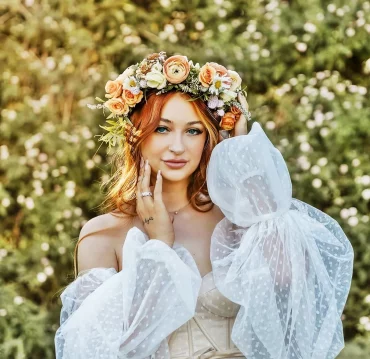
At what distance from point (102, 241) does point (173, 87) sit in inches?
20.3

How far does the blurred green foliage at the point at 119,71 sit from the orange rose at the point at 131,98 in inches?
90.0

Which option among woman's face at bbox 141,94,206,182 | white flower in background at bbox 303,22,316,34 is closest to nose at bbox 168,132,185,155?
woman's face at bbox 141,94,206,182

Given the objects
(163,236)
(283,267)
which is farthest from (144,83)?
(283,267)

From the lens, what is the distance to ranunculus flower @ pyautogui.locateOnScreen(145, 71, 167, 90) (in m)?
2.55

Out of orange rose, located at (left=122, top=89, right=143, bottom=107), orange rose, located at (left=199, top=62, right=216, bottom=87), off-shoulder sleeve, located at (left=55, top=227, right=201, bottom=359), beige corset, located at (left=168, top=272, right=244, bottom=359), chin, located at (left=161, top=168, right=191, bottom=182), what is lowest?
beige corset, located at (left=168, top=272, right=244, bottom=359)

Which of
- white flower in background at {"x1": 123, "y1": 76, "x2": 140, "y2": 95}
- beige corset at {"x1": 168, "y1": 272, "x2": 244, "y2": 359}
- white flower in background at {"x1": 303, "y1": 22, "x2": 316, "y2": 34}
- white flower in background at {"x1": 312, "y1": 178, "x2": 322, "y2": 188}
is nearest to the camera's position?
beige corset at {"x1": 168, "y1": 272, "x2": 244, "y2": 359}

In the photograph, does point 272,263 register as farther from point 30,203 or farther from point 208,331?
point 30,203

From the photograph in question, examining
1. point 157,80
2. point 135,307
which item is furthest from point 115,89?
point 135,307

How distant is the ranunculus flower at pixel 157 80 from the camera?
8.38ft

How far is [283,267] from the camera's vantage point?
2396 mm

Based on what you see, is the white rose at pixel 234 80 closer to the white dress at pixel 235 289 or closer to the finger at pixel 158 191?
the white dress at pixel 235 289

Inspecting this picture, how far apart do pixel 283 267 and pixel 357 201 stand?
255 centimetres

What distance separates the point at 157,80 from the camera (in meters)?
2.55

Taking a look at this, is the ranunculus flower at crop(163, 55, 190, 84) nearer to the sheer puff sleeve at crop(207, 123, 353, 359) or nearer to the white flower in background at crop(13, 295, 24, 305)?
the sheer puff sleeve at crop(207, 123, 353, 359)
